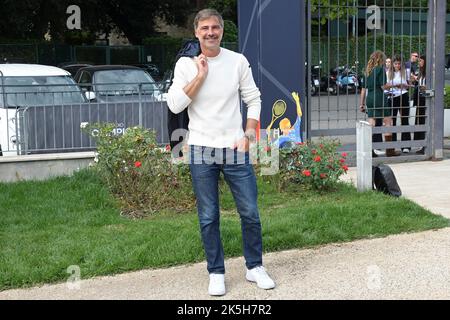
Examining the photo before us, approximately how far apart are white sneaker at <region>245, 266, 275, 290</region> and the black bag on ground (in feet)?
10.5

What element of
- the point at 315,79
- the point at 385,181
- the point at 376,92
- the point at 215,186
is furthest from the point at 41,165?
the point at 376,92

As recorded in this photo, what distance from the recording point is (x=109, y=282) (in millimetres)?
5035

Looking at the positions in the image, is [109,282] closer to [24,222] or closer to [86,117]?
[24,222]

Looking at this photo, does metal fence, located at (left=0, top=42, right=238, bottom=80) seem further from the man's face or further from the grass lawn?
the man's face

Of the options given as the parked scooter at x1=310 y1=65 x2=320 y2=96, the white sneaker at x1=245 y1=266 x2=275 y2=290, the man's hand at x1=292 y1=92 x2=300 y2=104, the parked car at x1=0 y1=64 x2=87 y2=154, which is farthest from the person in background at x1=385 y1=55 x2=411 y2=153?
the white sneaker at x1=245 y1=266 x2=275 y2=290

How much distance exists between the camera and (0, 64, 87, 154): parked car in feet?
30.4

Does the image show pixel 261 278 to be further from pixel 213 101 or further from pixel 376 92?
pixel 376 92

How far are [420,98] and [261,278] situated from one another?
7.08m

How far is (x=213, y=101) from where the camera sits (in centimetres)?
455

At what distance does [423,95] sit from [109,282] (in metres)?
7.26

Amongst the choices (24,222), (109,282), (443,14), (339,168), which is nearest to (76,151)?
(24,222)

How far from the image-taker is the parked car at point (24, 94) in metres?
9.26

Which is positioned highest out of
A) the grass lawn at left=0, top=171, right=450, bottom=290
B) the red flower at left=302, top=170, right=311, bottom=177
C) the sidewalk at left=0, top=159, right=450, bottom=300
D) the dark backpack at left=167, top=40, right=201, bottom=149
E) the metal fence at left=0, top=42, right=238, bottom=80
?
the metal fence at left=0, top=42, right=238, bottom=80

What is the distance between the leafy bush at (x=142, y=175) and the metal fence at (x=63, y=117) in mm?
1552
